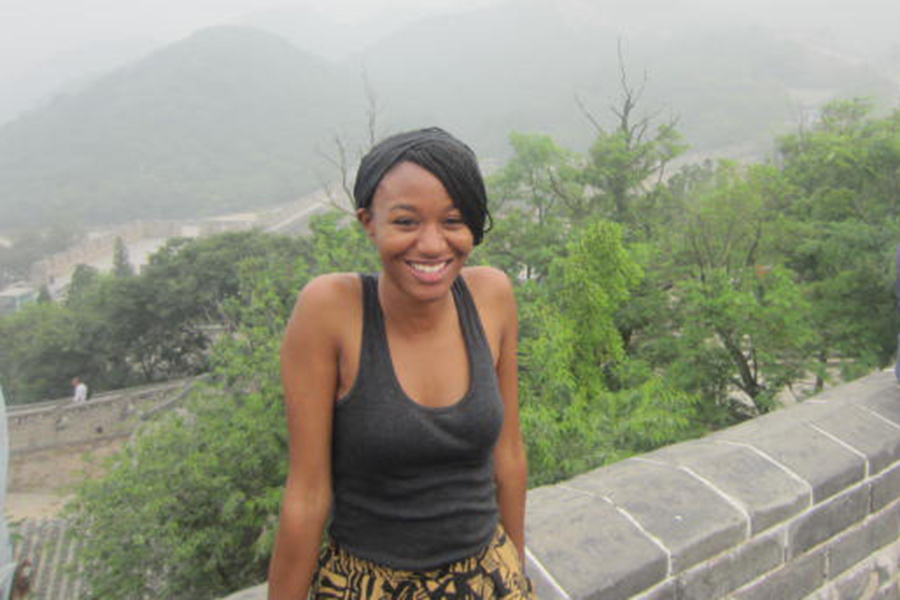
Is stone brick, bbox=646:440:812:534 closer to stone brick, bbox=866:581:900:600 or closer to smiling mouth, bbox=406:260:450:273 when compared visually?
stone brick, bbox=866:581:900:600

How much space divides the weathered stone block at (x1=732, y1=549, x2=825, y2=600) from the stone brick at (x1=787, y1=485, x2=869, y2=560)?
4 cm

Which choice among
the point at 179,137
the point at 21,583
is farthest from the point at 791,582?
the point at 179,137

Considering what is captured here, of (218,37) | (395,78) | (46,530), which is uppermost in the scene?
(218,37)

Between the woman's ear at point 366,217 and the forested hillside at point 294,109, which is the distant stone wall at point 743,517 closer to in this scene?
the woman's ear at point 366,217

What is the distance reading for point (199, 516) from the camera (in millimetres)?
8125

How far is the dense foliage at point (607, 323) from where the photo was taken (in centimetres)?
775

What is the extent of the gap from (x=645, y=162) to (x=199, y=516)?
1408 cm

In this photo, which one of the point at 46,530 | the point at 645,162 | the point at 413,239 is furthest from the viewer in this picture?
the point at 645,162

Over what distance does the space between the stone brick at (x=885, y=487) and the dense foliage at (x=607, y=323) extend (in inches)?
137

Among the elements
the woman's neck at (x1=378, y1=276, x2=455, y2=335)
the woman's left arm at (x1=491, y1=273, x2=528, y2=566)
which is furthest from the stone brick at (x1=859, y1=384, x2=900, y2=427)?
the woman's neck at (x1=378, y1=276, x2=455, y2=335)

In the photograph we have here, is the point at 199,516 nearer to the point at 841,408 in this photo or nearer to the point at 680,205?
the point at 841,408

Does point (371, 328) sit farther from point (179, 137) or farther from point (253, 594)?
point (179, 137)

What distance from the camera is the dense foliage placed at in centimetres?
775

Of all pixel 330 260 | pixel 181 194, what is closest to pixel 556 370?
pixel 330 260
